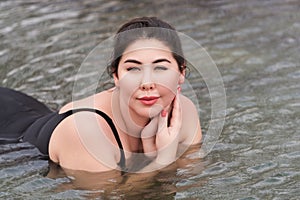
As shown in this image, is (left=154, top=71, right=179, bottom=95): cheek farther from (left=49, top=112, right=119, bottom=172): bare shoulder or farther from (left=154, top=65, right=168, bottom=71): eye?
(left=49, top=112, right=119, bottom=172): bare shoulder

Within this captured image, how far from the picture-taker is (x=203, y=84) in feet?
26.4

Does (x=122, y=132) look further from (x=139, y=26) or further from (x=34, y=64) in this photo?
(x=34, y=64)

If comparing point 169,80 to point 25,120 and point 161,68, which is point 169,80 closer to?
point 161,68

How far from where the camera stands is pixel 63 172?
19.5 feet

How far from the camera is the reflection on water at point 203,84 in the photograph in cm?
573

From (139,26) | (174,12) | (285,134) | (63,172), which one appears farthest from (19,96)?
(174,12)

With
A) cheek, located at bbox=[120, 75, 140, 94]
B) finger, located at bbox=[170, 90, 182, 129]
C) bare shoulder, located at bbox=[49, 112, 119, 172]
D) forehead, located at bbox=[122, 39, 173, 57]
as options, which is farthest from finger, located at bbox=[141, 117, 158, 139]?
forehead, located at bbox=[122, 39, 173, 57]

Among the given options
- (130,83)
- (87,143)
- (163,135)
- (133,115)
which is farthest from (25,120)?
Answer: (130,83)

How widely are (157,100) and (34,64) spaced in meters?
3.91

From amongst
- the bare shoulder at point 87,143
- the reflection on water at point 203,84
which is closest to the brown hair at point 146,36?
the bare shoulder at point 87,143

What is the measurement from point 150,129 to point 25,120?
1.38 meters

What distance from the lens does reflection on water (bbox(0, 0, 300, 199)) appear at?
5730mm

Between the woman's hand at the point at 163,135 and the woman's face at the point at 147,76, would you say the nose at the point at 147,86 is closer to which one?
the woman's face at the point at 147,76

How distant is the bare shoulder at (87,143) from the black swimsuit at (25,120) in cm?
→ 27
